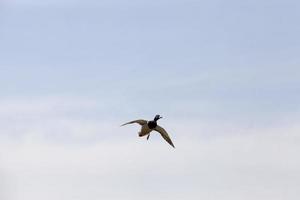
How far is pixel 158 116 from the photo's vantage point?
8656 cm

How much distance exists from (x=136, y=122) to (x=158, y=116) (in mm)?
4447

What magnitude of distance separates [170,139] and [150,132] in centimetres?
707

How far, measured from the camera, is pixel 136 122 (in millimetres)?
86812

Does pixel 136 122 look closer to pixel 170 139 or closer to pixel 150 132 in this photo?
pixel 150 132

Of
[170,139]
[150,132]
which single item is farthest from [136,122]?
[170,139]

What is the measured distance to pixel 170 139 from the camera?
301 feet

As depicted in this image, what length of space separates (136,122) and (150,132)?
337 centimetres

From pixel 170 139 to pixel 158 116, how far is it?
7555 mm

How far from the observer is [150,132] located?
86.2m

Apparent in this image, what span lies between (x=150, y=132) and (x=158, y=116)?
11.4 feet

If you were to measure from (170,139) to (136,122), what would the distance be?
920 cm
